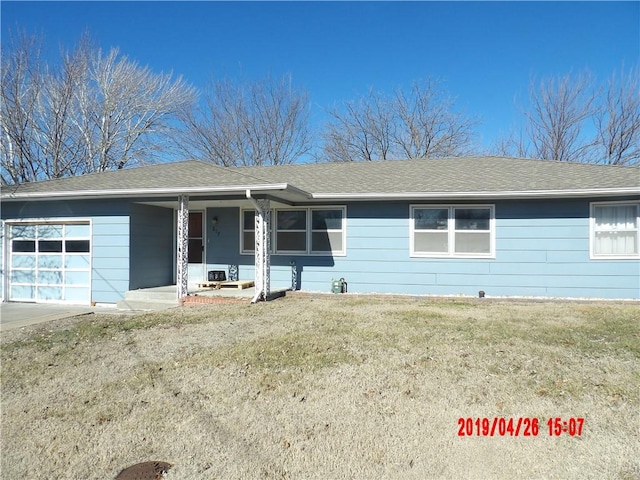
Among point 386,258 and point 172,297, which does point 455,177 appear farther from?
A: point 172,297

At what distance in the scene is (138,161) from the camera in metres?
24.5

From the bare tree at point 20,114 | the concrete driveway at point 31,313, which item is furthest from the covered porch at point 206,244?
the bare tree at point 20,114

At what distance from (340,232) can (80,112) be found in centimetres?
1799

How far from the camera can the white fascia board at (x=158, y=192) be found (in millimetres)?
9253

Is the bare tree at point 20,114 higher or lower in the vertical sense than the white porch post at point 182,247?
higher

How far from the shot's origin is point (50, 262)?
11125 mm

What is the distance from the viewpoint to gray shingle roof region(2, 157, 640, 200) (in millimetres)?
9664

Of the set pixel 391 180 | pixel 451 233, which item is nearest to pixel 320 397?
pixel 451 233

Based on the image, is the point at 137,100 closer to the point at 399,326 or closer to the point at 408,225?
the point at 408,225

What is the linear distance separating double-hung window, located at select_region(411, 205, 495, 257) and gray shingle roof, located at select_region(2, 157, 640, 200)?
595 mm

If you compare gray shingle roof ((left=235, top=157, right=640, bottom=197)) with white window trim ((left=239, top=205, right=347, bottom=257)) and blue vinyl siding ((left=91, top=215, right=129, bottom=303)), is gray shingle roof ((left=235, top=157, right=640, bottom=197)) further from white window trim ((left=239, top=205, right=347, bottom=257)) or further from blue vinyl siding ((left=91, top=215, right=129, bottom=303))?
blue vinyl siding ((left=91, top=215, right=129, bottom=303))

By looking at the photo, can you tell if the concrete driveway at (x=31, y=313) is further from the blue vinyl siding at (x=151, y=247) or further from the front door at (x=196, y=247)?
the front door at (x=196, y=247)

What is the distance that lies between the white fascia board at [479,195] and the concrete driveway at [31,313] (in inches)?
232

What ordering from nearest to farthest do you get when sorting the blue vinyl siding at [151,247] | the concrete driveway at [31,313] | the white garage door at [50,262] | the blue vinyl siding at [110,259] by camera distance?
the concrete driveway at [31,313], the blue vinyl siding at [110,259], the blue vinyl siding at [151,247], the white garage door at [50,262]
